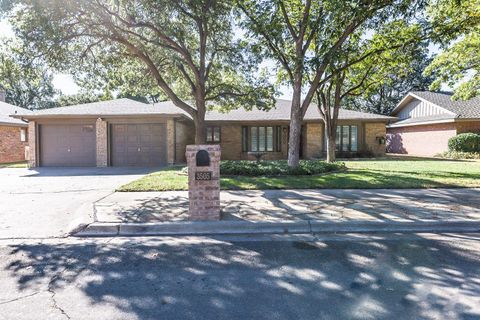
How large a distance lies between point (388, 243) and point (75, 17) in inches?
432

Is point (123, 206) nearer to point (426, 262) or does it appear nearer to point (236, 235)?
point (236, 235)

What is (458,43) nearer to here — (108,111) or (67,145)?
(108,111)

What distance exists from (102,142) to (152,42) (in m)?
8.49

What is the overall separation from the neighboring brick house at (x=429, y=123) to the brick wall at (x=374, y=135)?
5606 millimetres

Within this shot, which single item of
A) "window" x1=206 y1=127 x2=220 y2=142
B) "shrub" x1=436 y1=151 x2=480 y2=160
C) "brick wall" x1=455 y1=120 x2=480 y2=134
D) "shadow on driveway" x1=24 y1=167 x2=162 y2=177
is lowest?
"shadow on driveway" x1=24 y1=167 x2=162 y2=177

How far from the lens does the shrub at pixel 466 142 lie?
2203 cm

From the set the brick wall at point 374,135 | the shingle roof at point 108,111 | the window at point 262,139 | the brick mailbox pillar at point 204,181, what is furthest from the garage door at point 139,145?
the brick wall at point 374,135

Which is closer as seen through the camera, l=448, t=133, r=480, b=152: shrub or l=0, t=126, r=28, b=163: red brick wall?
l=448, t=133, r=480, b=152: shrub

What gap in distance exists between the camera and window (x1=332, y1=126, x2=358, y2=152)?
22250 mm

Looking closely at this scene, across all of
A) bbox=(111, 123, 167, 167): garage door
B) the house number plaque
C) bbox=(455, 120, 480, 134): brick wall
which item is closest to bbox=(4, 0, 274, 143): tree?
bbox=(111, 123, 167, 167): garage door

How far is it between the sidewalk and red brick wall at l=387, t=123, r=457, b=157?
60.7 feet

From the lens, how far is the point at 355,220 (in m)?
5.93

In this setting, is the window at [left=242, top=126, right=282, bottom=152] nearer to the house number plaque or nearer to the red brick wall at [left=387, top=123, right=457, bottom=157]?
the red brick wall at [left=387, top=123, right=457, bottom=157]

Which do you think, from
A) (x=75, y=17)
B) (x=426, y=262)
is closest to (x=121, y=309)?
(x=426, y=262)
